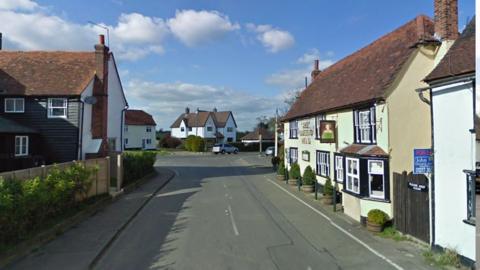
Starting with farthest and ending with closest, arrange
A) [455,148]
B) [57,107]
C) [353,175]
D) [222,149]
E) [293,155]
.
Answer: [222,149]
[293,155]
[57,107]
[353,175]
[455,148]

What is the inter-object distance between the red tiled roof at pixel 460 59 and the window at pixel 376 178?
4.63m

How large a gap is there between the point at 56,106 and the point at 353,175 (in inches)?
726

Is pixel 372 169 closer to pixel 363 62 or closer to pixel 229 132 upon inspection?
pixel 363 62

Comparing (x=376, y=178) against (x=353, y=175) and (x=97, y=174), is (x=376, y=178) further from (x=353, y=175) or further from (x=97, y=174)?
(x=97, y=174)

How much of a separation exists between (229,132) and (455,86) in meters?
92.1

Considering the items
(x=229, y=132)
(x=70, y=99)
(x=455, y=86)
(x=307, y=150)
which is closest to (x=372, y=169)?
(x=455, y=86)

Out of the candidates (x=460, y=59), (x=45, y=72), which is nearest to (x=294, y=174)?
(x=460, y=59)

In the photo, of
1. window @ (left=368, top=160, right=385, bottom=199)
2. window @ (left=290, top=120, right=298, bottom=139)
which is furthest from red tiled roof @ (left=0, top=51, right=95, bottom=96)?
window @ (left=368, top=160, right=385, bottom=199)

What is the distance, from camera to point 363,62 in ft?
70.7

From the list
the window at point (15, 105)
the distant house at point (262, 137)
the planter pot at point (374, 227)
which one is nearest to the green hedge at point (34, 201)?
the planter pot at point (374, 227)

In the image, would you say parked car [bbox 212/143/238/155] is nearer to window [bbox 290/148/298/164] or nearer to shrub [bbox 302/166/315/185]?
window [bbox 290/148/298/164]

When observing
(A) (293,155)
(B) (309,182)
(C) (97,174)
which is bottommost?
(B) (309,182)

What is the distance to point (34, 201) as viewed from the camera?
11.2m

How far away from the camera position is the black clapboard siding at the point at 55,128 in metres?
24.6
